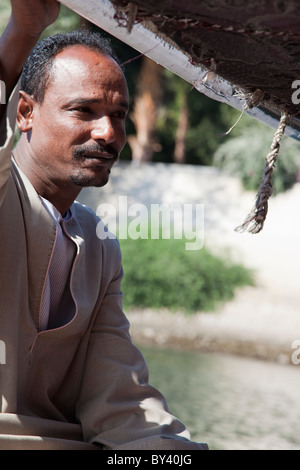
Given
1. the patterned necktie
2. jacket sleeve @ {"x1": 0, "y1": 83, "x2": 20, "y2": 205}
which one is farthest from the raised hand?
the patterned necktie

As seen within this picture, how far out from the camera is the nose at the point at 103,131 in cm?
200

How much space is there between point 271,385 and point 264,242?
476 cm

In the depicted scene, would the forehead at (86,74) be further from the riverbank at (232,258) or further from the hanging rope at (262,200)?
the riverbank at (232,258)

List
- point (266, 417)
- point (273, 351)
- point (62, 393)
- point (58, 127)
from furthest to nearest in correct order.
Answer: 1. point (273, 351)
2. point (266, 417)
3. point (62, 393)
4. point (58, 127)

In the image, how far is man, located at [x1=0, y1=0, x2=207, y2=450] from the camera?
1.94m

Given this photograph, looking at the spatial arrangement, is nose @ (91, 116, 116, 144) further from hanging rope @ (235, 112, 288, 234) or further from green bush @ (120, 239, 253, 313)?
green bush @ (120, 239, 253, 313)

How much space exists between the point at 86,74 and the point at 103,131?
A: 0.59ft

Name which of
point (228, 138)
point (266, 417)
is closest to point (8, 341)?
point (266, 417)

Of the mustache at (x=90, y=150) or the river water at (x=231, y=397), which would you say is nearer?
the mustache at (x=90, y=150)

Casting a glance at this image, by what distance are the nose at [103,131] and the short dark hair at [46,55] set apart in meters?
0.21

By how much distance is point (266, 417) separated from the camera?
6.69 m

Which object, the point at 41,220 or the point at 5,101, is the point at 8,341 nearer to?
the point at 41,220

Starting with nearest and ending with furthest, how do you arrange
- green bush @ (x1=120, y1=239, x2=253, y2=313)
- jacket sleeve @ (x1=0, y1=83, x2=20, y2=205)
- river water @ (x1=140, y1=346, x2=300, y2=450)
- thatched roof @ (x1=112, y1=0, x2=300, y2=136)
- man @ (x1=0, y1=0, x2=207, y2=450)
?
thatched roof @ (x1=112, y1=0, x2=300, y2=136) → jacket sleeve @ (x1=0, y1=83, x2=20, y2=205) → man @ (x1=0, y1=0, x2=207, y2=450) → river water @ (x1=140, y1=346, x2=300, y2=450) → green bush @ (x1=120, y1=239, x2=253, y2=313)

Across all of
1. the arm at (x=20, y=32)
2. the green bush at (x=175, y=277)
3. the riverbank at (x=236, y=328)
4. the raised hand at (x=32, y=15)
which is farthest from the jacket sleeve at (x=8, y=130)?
the green bush at (x=175, y=277)
